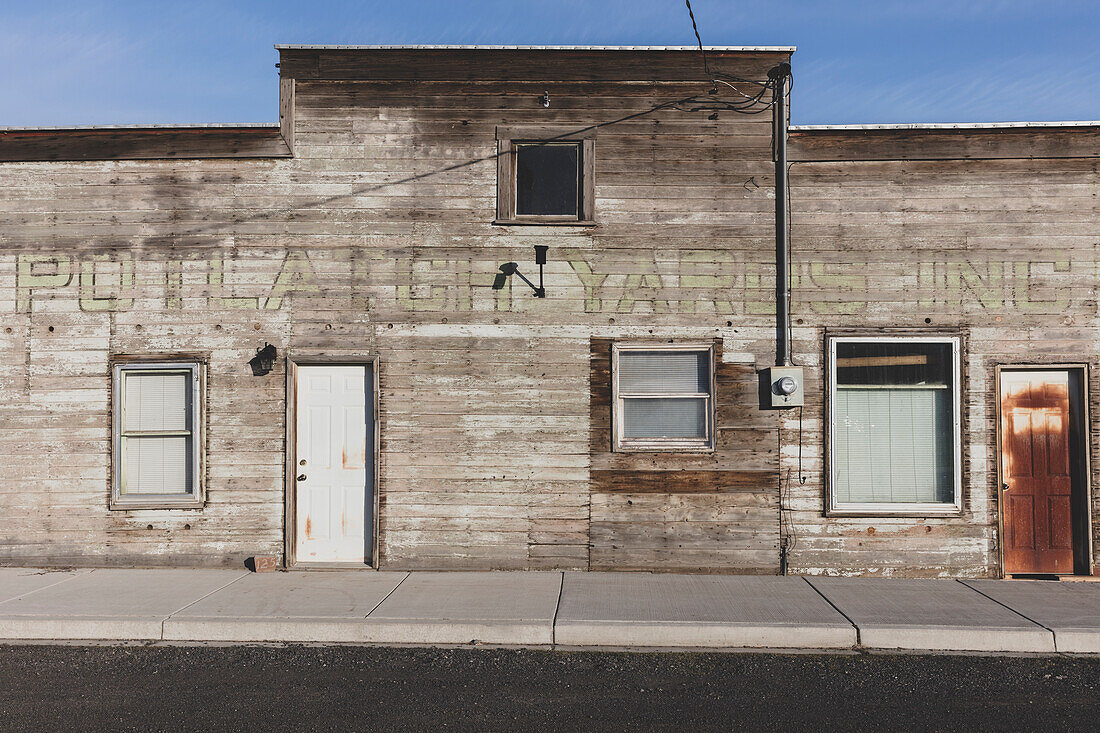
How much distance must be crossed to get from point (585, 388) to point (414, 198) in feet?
9.21

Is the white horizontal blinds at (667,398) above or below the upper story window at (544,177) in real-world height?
below

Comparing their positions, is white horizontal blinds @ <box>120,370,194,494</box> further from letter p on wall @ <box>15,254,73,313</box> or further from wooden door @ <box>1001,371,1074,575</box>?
wooden door @ <box>1001,371,1074,575</box>

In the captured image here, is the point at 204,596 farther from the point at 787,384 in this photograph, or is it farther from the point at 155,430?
the point at 787,384

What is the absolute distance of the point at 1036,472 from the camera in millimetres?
8445

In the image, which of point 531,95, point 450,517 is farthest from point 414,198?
point 450,517

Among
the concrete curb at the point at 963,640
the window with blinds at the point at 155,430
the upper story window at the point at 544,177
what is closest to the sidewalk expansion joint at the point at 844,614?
the concrete curb at the point at 963,640

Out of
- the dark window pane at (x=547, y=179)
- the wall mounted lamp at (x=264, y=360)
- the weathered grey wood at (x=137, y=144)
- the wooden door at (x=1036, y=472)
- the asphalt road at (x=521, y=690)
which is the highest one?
the weathered grey wood at (x=137, y=144)

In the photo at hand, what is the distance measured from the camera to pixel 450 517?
27.7 feet

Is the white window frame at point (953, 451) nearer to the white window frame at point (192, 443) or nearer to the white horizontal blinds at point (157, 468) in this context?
the white window frame at point (192, 443)

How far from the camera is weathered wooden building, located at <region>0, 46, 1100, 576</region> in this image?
8414mm

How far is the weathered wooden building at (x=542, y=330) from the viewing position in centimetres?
841

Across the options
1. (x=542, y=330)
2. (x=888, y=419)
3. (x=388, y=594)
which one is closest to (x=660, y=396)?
(x=542, y=330)

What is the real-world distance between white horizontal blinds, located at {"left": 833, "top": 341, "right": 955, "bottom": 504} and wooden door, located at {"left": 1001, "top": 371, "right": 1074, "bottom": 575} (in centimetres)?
70

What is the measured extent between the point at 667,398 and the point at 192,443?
17.2ft
